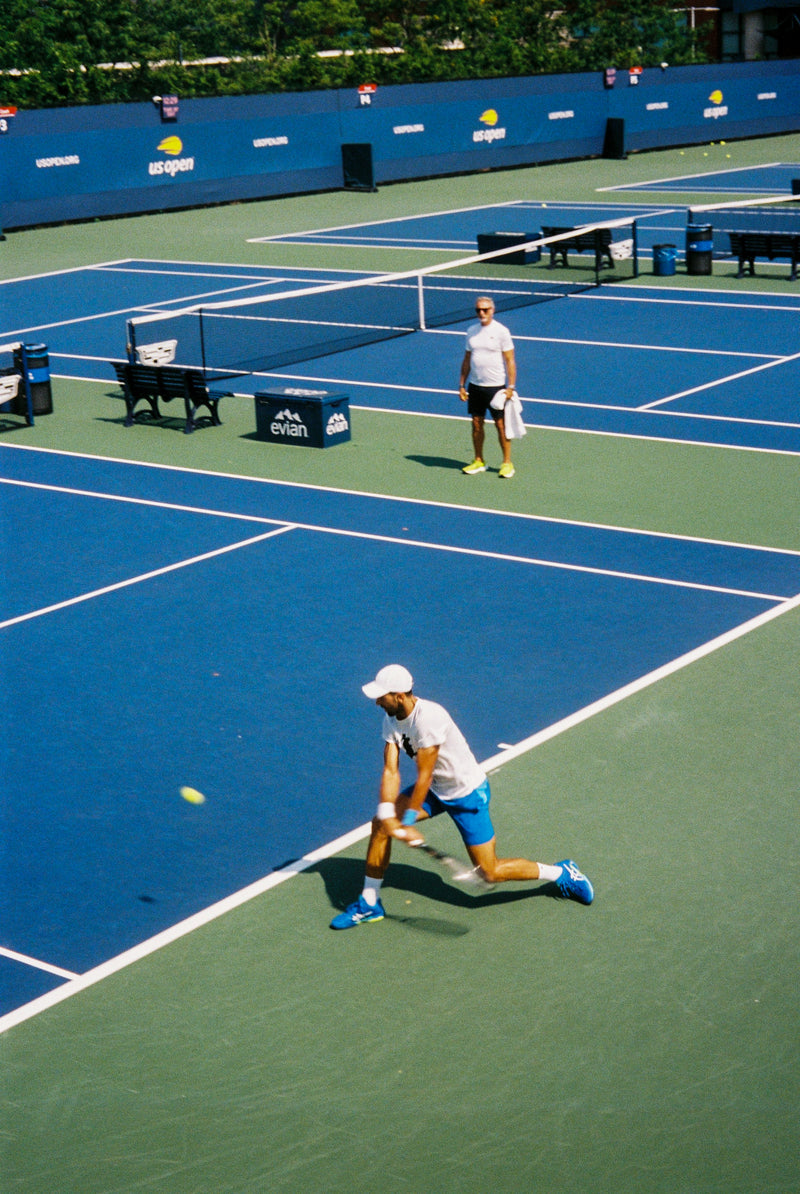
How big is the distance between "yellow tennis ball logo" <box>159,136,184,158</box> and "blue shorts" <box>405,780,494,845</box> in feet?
129

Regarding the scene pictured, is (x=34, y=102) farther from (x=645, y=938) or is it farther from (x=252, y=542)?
(x=645, y=938)

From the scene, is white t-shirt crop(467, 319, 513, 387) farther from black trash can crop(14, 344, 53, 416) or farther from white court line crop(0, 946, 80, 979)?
white court line crop(0, 946, 80, 979)

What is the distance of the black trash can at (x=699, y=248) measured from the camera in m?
30.0

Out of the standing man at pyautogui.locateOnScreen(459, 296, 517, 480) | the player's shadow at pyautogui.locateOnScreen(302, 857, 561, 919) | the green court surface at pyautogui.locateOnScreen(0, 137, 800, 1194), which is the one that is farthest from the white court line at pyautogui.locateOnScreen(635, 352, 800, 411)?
the player's shadow at pyautogui.locateOnScreen(302, 857, 561, 919)

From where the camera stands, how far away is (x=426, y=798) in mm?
8250

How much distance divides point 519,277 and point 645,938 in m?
24.7

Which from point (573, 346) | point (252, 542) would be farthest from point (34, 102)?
point (252, 542)

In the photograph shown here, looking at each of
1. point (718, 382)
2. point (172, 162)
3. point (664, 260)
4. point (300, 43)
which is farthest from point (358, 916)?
point (300, 43)

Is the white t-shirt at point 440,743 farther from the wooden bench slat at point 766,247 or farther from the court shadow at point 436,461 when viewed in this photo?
the wooden bench slat at point 766,247

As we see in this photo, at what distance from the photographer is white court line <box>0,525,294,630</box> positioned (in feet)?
43.8

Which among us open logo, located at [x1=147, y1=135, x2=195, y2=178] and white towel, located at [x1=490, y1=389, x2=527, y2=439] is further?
us open logo, located at [x1=147, y1=135, x2=195, y2=178]

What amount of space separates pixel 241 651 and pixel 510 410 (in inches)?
214

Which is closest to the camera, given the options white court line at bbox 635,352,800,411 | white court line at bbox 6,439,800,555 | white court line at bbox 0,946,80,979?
white court line at bbox 0,946,80,979

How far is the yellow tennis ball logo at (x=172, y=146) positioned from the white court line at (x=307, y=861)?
A: 116ft
